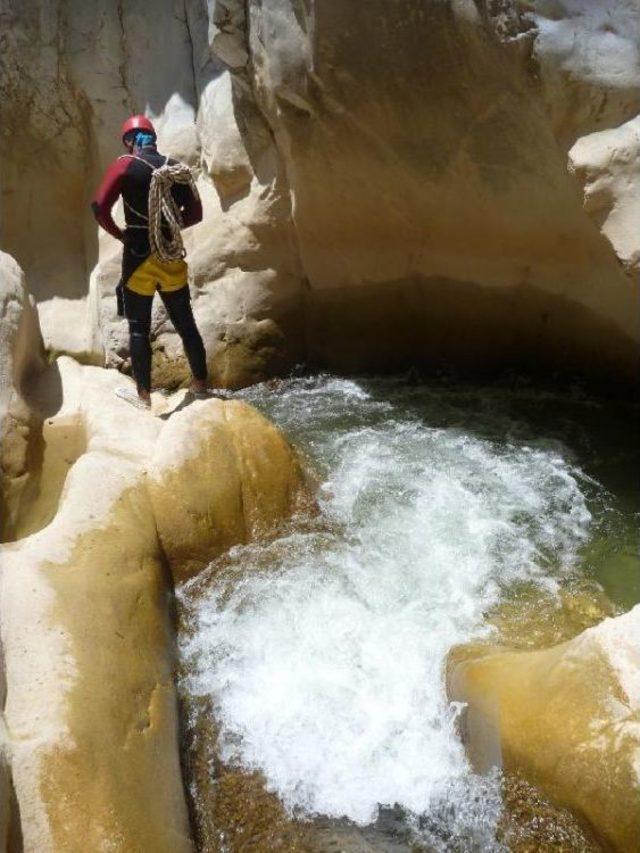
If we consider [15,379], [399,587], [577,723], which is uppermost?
[15,379]

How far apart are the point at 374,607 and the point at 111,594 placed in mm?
1171

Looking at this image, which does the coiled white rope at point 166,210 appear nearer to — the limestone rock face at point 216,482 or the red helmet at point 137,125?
the red helmet at point 137,125

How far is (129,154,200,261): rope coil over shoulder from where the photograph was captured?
3932 millimetres

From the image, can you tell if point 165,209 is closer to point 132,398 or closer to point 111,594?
point 132,398

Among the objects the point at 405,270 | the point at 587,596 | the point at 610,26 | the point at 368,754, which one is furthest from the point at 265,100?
the point at 368,754

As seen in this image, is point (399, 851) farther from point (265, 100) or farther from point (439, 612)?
point (265, 100)

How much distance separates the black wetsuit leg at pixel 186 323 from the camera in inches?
171

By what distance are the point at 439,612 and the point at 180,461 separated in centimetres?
137

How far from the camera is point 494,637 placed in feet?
9.94

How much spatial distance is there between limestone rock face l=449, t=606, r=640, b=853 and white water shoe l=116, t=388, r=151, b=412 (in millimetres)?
2508

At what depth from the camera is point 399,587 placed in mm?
3326

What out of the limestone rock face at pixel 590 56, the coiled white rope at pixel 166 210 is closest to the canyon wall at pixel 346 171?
the limestone rock face at pixel 590 56

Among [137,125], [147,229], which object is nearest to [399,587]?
[147,229]

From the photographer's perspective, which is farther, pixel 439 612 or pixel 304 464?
pixel 304 464
